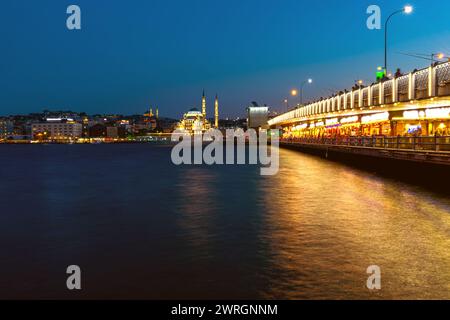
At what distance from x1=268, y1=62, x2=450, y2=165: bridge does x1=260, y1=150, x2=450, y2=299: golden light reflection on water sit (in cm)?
847

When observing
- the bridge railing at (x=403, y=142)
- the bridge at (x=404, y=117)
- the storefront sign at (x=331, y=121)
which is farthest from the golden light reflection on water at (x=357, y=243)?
the storefront sign at (x=331, y=121)

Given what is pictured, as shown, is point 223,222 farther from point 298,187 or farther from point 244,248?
point 298,187

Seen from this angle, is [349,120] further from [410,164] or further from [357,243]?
[357,243]

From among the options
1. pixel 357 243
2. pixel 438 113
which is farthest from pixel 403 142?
pixel 357 243

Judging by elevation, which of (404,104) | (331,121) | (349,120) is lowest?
(349,120)

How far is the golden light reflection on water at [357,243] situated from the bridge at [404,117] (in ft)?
27.8

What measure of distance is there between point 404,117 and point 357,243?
3971cm

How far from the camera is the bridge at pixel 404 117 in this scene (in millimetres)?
29645

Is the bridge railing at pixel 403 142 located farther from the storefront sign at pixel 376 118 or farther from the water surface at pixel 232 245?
the water surface at pixel 232 245

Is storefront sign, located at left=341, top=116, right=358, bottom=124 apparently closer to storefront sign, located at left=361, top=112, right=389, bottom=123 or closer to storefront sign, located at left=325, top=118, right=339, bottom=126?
storefront sign, located at left=361, top=112, right=389, bottom=123

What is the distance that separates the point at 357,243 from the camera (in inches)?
453

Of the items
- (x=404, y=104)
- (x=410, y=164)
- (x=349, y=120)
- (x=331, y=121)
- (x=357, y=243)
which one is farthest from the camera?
(x=331, y=121)
